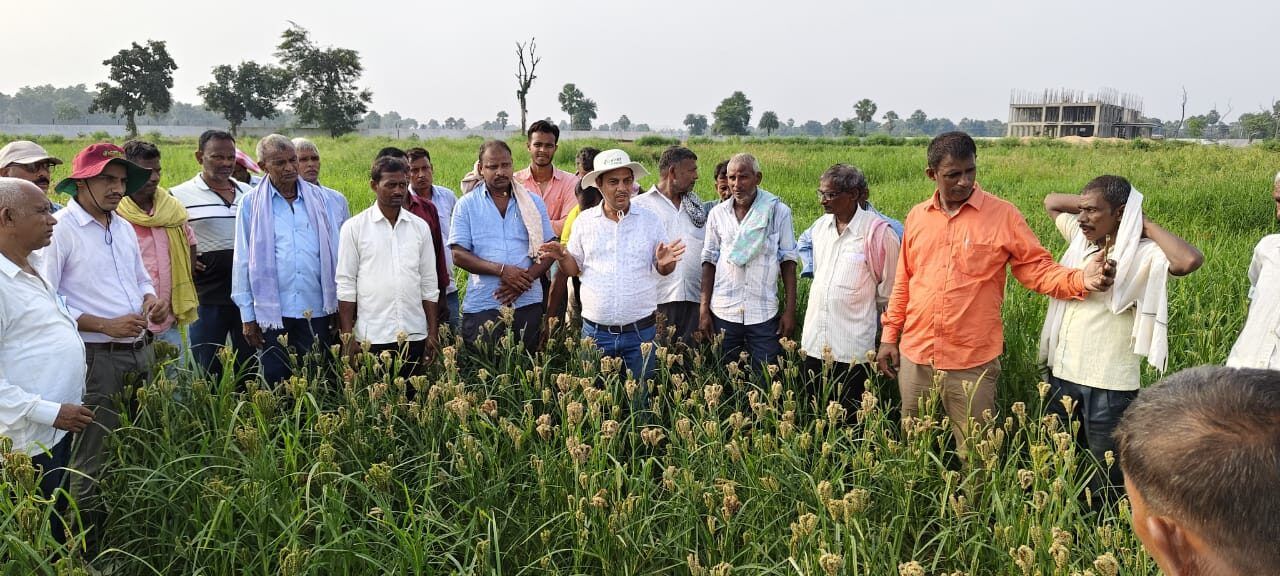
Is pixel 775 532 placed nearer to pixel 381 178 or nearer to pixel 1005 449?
pixel 1005 449

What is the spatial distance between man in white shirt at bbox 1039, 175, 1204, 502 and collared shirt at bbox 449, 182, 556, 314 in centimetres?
279

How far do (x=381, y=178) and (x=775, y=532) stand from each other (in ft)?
8.66

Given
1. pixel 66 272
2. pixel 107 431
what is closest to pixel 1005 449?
pixel 107 431

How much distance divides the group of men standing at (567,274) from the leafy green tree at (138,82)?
172ft

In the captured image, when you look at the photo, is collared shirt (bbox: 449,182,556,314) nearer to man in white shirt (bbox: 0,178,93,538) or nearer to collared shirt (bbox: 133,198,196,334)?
collared shirt (bbox: 133,198,196,334)

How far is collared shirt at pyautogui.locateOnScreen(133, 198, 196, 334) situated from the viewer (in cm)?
403

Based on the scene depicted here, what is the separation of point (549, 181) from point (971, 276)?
312cm

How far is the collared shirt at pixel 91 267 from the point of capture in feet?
10.9

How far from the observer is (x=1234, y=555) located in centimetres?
111

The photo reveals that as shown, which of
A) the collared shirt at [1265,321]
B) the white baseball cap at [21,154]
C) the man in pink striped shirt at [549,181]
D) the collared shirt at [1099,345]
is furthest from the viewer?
the man in pink striped shirt at [549,181]

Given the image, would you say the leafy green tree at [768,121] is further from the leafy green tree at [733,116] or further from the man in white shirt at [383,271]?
the man in white shirt at [383,271]

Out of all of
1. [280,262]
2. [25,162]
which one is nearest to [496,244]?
[280,262]

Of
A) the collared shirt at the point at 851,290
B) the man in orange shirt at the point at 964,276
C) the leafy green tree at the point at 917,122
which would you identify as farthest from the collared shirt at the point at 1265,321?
the leafy green tree at the point at 917,122

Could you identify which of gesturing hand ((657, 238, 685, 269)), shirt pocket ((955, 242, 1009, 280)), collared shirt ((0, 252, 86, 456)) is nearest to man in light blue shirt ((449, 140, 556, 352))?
gesturing hand ((657, 238, 685, 269))
